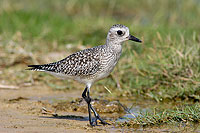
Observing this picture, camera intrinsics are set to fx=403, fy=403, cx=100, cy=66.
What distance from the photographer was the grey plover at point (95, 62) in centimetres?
622

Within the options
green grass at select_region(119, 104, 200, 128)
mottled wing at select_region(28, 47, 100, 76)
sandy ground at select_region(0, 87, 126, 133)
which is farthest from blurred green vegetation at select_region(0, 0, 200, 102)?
green grass at select_region(119, 104, 200, 128)

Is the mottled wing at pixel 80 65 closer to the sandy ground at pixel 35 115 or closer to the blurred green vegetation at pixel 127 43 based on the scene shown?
the sandy ground at pixel 35 115

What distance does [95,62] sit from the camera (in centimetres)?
623

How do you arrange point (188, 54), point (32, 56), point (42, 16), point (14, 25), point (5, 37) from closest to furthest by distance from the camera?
point (188, 54), point (32, 56), point (5, 37), point (14, 25), point (42, 16)

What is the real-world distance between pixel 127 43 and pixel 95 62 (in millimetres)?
1578

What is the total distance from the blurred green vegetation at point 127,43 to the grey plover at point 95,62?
0.83 meters

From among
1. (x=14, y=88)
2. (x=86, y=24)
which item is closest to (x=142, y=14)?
(x=86, y=24)

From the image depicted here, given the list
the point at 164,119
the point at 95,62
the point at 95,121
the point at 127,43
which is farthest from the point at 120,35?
the point at 164,119

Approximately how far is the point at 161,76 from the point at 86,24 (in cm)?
432

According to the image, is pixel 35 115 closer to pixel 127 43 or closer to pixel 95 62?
pixel 95 62

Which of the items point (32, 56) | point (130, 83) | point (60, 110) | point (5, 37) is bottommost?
point (60, 110)

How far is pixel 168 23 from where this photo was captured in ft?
39.9

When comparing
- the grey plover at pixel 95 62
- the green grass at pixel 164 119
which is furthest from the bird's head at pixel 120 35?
the green grass at pixel 164 119

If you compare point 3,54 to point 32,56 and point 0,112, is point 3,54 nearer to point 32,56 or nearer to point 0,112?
point 32,56
